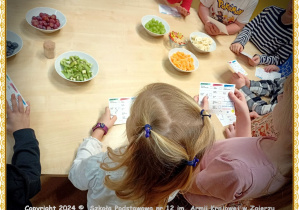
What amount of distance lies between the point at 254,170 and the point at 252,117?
53 cm

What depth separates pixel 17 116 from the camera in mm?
856

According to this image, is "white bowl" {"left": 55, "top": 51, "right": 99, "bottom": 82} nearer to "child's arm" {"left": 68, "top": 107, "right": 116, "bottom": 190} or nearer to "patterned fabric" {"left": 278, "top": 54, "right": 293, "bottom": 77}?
"child's arm" {"left": 68, "top": 107, "right": 116, "bottom": 190}

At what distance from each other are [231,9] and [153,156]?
1446 millimetres

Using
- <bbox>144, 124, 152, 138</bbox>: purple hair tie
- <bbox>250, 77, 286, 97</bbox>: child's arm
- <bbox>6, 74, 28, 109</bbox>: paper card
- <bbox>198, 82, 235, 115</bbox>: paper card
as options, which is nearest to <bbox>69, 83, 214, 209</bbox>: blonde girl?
<bbox>144, 124, 152, 138</bbox>: purple hair tie

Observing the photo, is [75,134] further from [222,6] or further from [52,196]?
[222,6]

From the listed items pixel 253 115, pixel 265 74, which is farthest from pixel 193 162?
pixel 265 74

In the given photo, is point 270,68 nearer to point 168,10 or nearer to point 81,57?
point 168,10

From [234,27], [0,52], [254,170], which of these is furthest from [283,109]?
[234,27]

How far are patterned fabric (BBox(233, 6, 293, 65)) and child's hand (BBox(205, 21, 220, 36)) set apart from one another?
0.61 feet

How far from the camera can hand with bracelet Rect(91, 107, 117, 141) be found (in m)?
0.91

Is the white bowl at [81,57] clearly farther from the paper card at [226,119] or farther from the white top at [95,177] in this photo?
the paper card at [226,119]

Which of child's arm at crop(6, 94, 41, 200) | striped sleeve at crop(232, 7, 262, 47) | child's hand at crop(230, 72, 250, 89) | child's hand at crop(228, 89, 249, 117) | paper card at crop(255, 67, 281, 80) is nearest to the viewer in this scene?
child's arm at crop(6, 94, 41, 200)

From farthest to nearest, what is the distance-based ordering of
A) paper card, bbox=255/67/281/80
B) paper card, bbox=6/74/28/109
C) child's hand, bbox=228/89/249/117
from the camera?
paper card, bbox=255/67/281/80
child's hand, bbox=228/89/249/117
paper card, bbox=6/74/28/109

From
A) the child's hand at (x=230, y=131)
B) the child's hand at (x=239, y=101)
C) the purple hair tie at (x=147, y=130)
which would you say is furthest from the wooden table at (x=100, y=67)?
the purple hair tie at (x=147, y=130)
